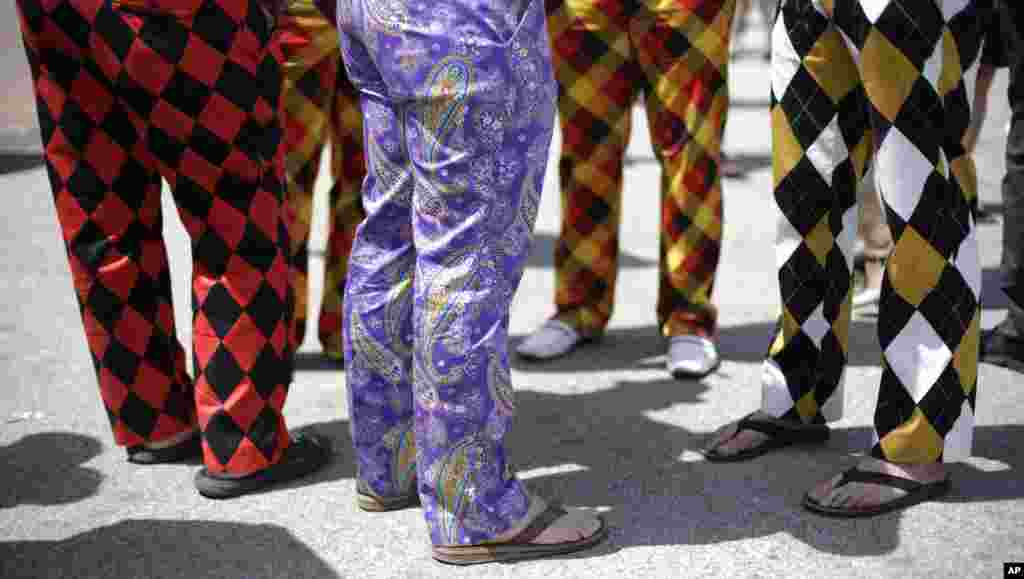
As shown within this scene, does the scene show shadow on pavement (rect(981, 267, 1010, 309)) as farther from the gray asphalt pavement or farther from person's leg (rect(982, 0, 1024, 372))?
person's leg (rect(982, 0, 1024, 372))

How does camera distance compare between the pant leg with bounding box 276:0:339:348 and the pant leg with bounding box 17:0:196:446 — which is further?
the pant leg with bounding box 276:0:339:348

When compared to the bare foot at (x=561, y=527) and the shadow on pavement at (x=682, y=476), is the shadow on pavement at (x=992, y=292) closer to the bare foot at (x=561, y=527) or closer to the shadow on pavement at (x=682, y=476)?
the shadow on pavement at (x=682, y=476)

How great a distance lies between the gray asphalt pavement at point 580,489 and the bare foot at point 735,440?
0.05 m

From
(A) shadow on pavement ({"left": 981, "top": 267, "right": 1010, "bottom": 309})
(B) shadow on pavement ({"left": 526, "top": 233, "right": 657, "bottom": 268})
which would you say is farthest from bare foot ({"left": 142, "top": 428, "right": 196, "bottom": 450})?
(A) shadow on pavement ({"left": 981, "top": 267, "right": 1010, "bottom": 309})

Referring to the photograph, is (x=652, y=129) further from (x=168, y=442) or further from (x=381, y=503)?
(x=168, y=442)

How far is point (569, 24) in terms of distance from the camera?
3.03 metres

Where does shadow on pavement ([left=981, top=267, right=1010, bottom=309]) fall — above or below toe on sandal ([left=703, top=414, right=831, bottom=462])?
below

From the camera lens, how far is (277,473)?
2270mm

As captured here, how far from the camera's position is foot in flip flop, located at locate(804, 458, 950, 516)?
2025mm

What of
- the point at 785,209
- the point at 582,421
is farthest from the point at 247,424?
the point at 785,209

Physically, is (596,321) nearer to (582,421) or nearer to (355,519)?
(582,421)

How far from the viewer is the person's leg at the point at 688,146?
295 cm

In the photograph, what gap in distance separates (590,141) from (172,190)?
4.52 ft

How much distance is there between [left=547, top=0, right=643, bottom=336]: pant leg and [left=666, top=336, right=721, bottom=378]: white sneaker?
31cm
